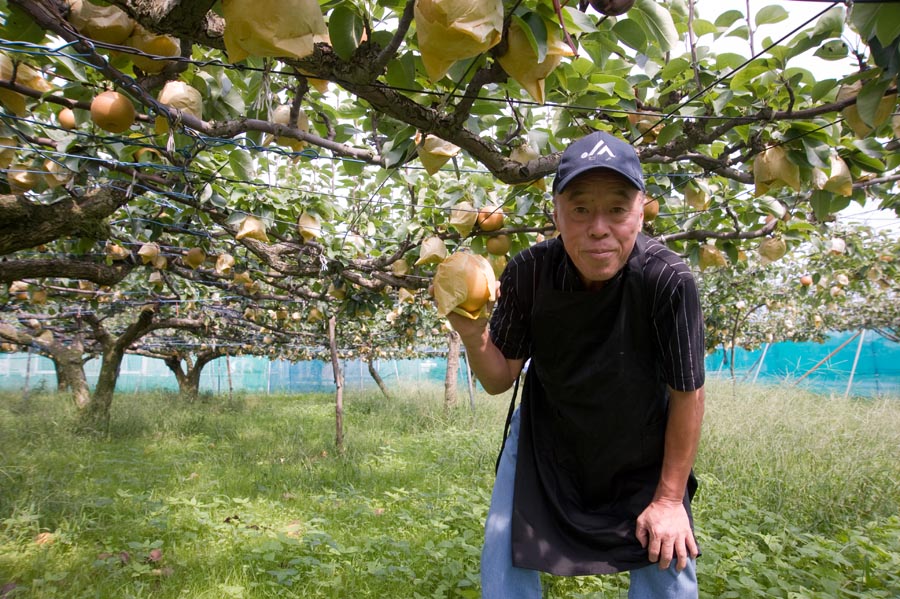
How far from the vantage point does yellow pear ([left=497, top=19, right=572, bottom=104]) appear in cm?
92

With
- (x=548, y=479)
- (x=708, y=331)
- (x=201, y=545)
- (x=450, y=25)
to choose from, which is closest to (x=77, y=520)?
(x=201, y=545)

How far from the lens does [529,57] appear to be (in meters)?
0.94

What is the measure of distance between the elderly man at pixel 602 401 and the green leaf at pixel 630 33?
0.74 feet

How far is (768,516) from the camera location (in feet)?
11.3

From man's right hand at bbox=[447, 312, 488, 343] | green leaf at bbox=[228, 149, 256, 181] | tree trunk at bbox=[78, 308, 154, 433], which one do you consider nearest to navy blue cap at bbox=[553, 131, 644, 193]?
man's right hand at bbox=[447, 312, 488, 343]

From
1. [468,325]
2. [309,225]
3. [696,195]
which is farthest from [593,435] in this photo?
[309,225]

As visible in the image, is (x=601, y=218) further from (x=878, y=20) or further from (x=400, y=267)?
(x=400, y=267)

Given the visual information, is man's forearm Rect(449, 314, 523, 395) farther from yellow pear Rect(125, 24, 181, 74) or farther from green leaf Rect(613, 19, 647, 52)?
yellow pear Rect(125, 24, 181, 74)

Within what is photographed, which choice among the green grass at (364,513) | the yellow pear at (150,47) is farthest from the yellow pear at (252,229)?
the green grass at (364,513)

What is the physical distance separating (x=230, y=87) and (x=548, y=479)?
1.54m

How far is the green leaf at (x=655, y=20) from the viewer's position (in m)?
1.15

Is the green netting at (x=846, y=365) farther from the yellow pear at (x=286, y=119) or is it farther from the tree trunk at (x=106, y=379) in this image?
the yellow pear at (x=286, y=119)

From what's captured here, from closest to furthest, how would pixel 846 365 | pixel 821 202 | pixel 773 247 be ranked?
pixel 821 202
pixel 773 247
pixel 846 365

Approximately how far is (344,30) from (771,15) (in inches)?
53.0
